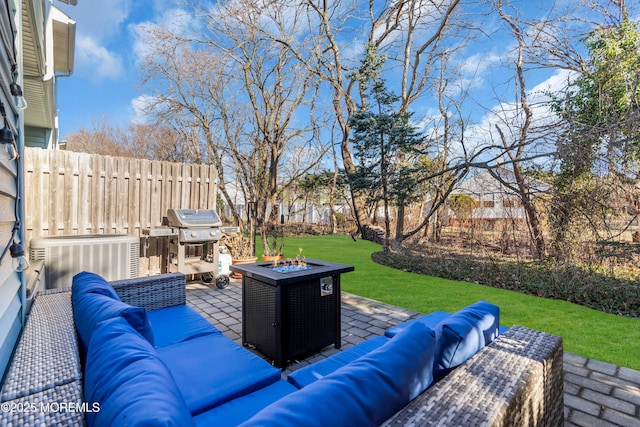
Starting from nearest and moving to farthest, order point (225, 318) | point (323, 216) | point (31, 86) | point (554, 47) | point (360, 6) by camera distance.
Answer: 1. point (225, 318)
2. point (31, 86)
3. point (554, 47)
4. point (360, 6)
5. point (323, 216)

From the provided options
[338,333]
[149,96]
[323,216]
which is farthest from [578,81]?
[323,216]

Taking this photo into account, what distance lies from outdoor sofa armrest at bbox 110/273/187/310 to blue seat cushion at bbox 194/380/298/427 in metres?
1.72

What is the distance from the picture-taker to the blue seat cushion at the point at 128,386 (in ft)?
2.27

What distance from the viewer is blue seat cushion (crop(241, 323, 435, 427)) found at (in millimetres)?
766

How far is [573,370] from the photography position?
8.47ft

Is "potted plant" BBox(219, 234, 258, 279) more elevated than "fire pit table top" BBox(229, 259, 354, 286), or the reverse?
"fire pit table top" BBox(229, 259, 354, 286)

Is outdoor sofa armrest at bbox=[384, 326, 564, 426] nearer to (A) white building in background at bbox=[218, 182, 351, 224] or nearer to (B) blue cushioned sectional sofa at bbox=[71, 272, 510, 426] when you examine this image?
(B) blue cushioned sectional sofa at bbox=[71, 272, 510, 426]

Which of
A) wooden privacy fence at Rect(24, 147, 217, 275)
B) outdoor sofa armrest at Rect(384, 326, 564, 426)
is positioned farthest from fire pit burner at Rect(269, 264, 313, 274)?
wooden privacy fence at Rect(24, 147, 217, 275)

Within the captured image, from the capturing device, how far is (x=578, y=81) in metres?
5.50

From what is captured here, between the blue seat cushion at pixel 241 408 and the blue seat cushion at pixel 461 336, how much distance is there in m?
0.81

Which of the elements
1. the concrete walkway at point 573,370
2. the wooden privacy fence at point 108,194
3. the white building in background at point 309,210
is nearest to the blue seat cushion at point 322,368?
the concrete walkway at point 573,370

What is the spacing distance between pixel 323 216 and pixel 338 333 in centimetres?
1558

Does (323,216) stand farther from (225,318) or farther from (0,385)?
(0,385)

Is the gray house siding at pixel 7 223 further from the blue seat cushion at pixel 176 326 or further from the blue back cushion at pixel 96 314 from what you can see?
the blue seat cushion at pixel 176 326
